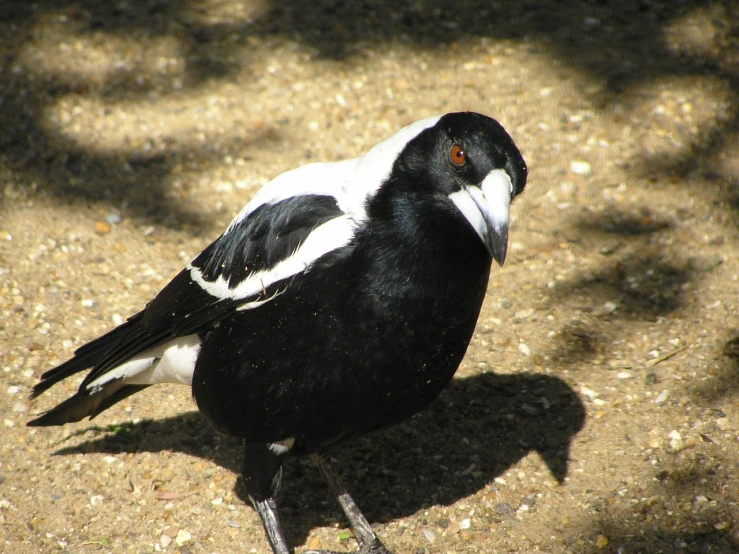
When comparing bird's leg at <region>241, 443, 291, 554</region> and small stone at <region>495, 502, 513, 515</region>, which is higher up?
bird's leg at <region>241, 443, 291, 554</region>

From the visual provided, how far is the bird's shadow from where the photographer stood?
8.79 feet

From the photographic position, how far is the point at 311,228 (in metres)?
2.11

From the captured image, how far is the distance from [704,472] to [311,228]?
141 centimetres

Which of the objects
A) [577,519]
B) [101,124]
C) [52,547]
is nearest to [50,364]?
[52,547]

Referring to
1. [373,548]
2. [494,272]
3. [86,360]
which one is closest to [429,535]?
[373,548]

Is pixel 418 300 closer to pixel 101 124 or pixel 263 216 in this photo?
pixel 263 216

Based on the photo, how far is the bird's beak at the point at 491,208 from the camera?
6.22 feet

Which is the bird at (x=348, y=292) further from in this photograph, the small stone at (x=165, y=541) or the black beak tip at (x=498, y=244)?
the small stone at (x=165, y=541)

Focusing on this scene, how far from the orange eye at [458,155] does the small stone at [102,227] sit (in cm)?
213

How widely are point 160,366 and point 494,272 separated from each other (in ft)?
4.97

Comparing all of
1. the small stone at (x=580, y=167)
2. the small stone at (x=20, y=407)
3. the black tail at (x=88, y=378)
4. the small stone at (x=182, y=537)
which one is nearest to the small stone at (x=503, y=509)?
the small stone at (x=182, y=537)

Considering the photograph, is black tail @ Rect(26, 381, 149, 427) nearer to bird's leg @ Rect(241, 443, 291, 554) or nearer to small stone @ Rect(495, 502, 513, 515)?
bird's leg @ Rect(241, 443, 291, 554)

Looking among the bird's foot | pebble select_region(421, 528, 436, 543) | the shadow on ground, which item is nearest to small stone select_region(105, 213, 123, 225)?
the shadow on ground

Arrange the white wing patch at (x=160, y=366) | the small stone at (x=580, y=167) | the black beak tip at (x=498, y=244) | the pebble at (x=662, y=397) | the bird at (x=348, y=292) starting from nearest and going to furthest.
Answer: the black beak tip at (x=498, y=244)
the bird at (x=348, y=292)
the white wing patch at (x=160, y=366)
the pebble at (x=662, y=397)
the small stone at (x=580, y=167)
